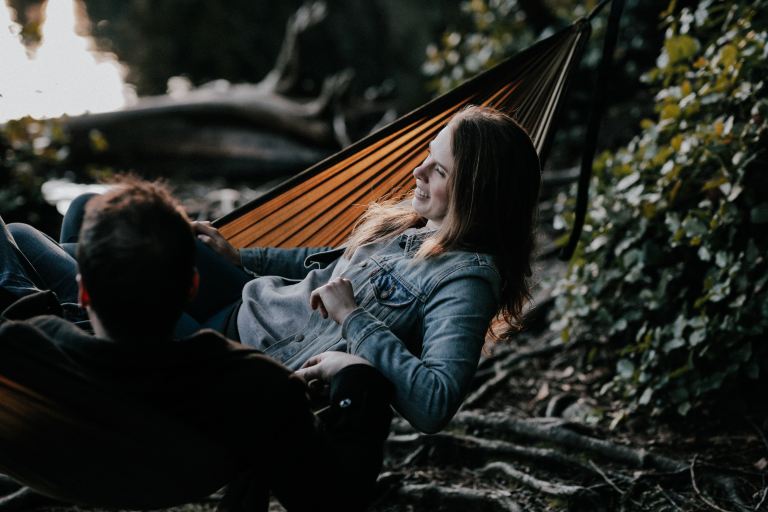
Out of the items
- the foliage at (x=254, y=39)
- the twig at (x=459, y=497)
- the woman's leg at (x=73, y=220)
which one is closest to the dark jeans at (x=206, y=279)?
the woman's leg at (x=73, y=220)

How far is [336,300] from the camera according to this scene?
1.47m

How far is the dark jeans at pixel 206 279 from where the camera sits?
1714mm

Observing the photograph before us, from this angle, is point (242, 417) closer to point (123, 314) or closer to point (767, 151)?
point (123, 314)

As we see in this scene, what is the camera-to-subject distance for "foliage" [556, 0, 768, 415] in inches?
85.6

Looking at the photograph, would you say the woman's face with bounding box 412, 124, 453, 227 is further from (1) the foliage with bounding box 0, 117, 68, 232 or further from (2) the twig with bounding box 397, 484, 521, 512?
(1) the foliage with bounding box 0, 117, 68, 232

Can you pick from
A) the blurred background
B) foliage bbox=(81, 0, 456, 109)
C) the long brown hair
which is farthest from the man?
foliage bbox=(81, 0, 456, 109)

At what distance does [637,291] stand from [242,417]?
1892 millimetres

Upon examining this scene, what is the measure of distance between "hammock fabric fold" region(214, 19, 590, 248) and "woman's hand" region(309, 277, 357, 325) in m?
0.64

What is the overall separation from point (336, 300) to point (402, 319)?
17cm

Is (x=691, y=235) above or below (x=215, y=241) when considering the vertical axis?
below

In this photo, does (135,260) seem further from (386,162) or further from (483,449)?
(483,449)

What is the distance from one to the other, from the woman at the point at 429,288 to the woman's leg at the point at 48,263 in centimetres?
32

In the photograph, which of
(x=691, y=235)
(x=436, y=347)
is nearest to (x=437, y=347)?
(x=436, y=347)

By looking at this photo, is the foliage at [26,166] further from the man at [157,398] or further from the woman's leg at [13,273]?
the man at [157,398]
